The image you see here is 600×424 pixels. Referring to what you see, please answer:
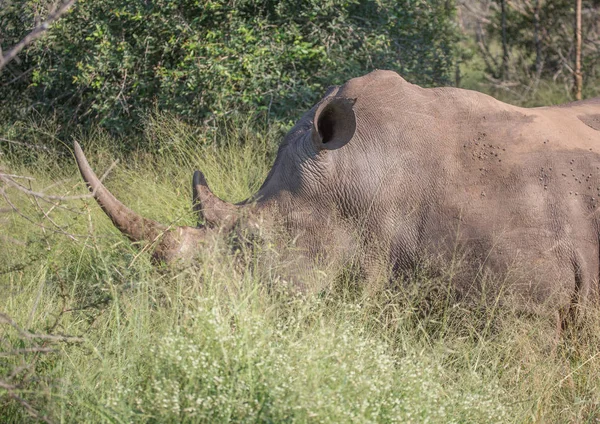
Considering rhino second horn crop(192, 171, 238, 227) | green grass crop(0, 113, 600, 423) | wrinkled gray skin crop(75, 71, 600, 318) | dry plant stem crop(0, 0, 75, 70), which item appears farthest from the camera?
rhino second horn crop(192, 171, 238, 227)

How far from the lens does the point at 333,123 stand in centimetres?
441

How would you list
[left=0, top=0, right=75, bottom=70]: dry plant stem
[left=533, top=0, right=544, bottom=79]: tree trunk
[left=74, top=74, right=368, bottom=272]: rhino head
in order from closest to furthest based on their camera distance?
[left=0, top=0, right=75, bottom=70]: dry plant stem < [left=74, top=74, right=368, bottom=272]: rhino head < [left=533, top=0, right=544, bottom=79]: tree trunk

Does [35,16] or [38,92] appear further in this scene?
[38,92]

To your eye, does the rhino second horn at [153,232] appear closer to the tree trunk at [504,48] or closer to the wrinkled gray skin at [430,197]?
the wrinkled gray skin at [430,197]

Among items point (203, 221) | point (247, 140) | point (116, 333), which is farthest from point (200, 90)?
point (116, 333)

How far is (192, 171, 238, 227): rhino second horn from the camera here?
14.9 feet

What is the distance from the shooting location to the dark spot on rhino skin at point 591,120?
473 cm

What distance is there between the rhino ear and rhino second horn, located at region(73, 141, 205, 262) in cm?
81

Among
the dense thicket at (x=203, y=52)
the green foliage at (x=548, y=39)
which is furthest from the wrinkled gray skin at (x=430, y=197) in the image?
the green foliage at (x=548, y=39)

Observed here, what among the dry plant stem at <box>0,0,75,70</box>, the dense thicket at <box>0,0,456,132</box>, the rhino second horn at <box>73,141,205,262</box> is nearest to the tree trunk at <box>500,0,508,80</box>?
the dense thicket at <box>0,0,456,132</box>

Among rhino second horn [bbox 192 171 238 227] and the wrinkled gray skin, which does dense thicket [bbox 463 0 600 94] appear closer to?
the wrinkled gray skin

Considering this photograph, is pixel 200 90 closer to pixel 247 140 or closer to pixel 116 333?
pixel 247 140

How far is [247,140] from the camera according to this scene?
270 inches

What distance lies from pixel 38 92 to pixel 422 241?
17.2 ft
